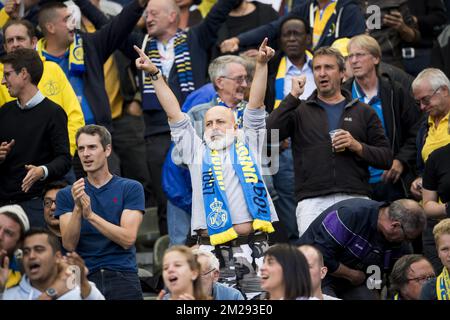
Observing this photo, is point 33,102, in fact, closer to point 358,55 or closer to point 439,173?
point 358,55

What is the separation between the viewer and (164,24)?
12453mm

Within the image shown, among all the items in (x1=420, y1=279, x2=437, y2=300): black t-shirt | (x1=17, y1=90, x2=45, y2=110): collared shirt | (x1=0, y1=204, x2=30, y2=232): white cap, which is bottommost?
(x1=420, y1=279, x2=437, y2=300): black t-shirt

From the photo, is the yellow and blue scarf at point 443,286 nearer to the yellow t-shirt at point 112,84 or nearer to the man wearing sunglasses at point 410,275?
the man wearing sunglasses at point 410,275

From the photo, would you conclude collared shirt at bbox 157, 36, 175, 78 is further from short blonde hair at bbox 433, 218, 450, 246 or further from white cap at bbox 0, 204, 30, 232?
short blonde hair at bbox 433, 218, 450, 246

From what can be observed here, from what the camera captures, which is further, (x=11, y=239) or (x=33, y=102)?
(x=33, y=102)

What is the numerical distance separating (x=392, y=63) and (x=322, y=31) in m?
0.86

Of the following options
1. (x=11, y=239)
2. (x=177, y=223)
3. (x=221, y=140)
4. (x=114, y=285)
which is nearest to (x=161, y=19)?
(x=177, y=223)

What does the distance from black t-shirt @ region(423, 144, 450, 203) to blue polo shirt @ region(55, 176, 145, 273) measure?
2.58 meters

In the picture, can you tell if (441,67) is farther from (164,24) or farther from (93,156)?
(93,156)

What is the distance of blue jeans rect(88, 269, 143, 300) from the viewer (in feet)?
30.5

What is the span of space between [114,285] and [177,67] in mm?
3559

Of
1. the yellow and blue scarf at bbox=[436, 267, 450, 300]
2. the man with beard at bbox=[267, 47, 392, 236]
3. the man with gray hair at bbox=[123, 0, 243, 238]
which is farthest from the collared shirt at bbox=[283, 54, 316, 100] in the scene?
the yellow and blue scarf at bbox=[436, 267, 450, 300]

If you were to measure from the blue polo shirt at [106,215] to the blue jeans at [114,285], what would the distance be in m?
0.05

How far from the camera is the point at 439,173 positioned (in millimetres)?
10375
